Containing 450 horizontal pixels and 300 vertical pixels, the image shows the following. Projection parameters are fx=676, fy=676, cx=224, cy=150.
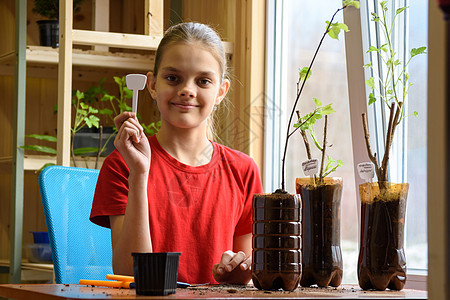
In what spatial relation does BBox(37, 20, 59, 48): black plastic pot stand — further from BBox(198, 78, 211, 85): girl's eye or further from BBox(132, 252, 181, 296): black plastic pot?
BBox(132, 252, 181, 296): black plastic pot

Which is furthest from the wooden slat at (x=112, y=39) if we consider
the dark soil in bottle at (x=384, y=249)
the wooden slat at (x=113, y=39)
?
the dark soil in bottle at (x=384, y=249)

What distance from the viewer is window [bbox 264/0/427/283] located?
6.48 ft

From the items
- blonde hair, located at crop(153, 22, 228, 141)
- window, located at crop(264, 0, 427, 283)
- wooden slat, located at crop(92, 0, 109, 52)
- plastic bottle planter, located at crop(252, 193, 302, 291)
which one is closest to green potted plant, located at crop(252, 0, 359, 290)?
plastic bottle planter, located at crop(252, 193, 302, 291)

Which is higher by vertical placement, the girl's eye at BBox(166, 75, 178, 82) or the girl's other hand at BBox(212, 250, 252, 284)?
the girl's eye at BBox(166, 75, 178, 82)

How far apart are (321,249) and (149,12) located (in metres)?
1.61

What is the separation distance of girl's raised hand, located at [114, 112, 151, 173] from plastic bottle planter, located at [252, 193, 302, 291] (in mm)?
305

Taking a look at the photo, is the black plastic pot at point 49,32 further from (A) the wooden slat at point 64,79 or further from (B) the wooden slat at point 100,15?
(A) the wooden slat at point 64,79

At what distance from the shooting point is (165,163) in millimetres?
1745

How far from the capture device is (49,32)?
122 inches

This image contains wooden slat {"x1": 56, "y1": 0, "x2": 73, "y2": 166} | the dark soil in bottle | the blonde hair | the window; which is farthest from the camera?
wooden slat {"x1": 56, "y1": 0, "x2": 73, "y2": 166}

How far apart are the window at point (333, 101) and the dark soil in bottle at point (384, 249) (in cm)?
71

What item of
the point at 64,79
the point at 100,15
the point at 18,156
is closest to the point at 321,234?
the point at 64,79

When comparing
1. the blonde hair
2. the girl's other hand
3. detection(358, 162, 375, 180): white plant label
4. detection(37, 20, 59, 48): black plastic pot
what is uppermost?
detection(37, 20, 59, 48): black plastic pot

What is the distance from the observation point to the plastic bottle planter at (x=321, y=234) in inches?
50.9
